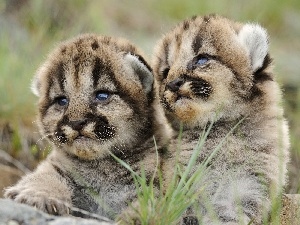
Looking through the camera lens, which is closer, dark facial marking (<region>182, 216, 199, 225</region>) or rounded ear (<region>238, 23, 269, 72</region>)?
dark facial marking (<region>182, 216, 199, 225</region>)

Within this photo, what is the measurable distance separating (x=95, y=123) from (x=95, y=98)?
0.22 metres

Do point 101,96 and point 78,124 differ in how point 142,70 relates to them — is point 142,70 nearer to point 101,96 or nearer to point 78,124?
point 101,96

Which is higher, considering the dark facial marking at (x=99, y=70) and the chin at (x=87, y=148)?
the dark facial marking at (x=99, y=70)

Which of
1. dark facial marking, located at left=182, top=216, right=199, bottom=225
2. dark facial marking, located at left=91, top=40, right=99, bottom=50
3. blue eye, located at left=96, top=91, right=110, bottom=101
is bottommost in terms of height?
dark facial marking, located at left=182, top=216, right=199, bottom=225

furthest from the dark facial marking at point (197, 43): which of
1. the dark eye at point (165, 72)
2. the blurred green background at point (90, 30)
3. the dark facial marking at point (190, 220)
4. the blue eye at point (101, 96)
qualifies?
the dark facial marking at point (190, 220)

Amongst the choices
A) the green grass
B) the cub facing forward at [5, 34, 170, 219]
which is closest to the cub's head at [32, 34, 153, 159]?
the cub facing forward at [5, 34, 170, 219]

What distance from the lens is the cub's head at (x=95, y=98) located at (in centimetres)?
598

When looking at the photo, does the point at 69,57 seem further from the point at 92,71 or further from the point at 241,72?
the point at 241,72

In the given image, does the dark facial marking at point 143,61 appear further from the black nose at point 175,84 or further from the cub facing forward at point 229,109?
the black nose at point 175,84

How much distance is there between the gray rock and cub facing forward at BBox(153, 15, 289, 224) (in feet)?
3.49

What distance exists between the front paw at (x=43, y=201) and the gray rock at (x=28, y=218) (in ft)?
1.30

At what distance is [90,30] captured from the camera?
1152 centimetres

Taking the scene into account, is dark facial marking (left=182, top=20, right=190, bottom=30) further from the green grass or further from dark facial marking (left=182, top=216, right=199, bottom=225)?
dark facial marking (left=182, top=216, right=199, bottom=225)

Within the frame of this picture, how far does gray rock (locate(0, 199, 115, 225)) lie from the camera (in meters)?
5.02
